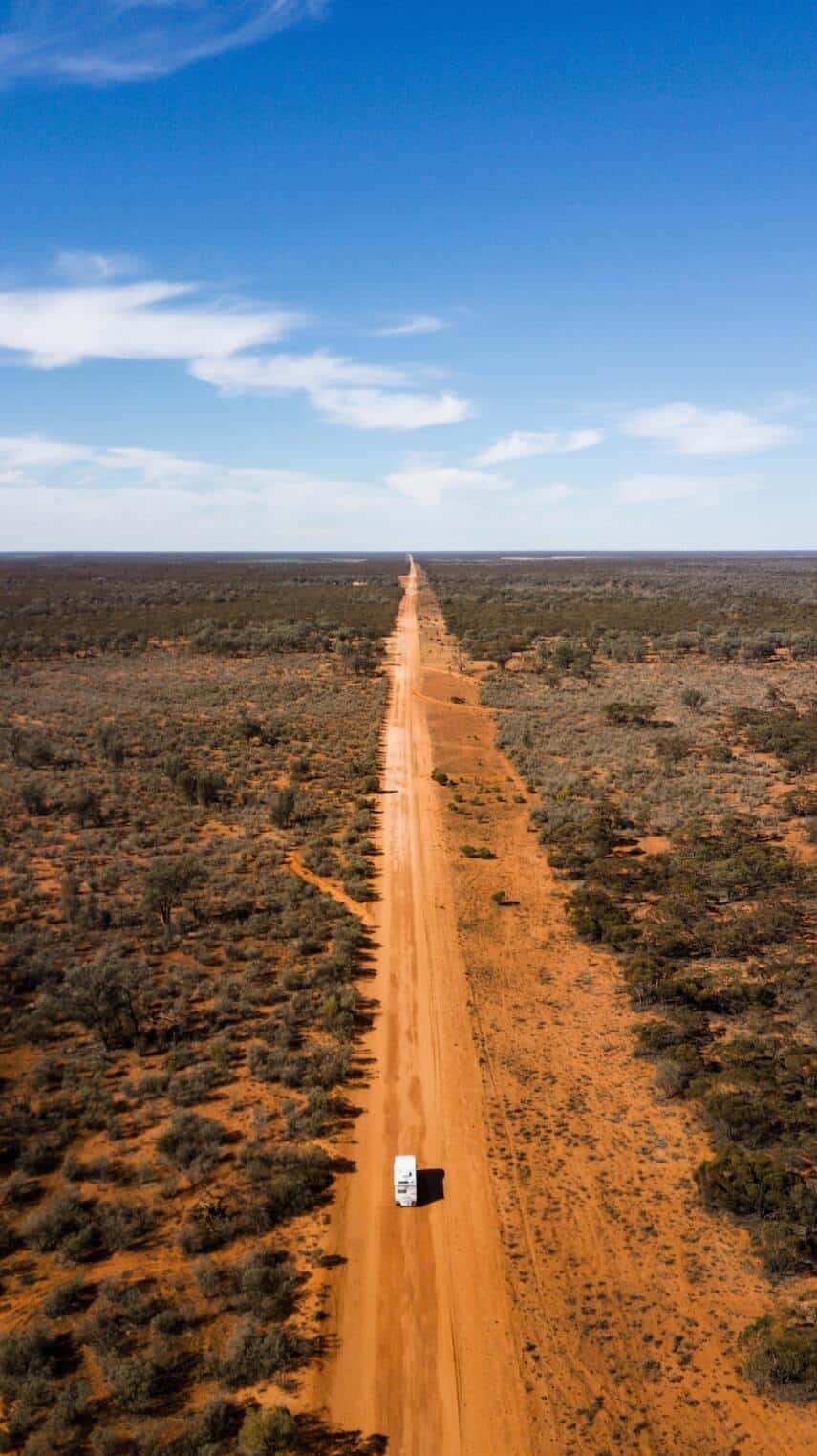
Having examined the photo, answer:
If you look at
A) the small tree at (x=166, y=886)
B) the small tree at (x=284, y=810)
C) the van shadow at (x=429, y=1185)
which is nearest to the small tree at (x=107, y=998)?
the small tree at (x=166, y=886)

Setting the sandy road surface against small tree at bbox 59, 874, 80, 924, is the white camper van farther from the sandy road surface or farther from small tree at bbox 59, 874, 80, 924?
small tree at bbox 59, 874, 80, 924

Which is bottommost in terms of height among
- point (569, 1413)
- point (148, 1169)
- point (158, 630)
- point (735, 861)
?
point (569, 1413)

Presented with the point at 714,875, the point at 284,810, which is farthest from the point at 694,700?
the point at 284,810

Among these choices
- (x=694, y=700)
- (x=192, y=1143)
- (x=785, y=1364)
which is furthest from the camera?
(x=694, y=700)

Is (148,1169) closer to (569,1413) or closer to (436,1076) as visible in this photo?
(436,1076)

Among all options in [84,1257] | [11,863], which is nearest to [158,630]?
[11,863]

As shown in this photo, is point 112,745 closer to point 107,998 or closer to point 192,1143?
point 107,998

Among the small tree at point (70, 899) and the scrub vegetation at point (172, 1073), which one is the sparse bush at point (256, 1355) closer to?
the scrub vegetation at point (172, 1073)
